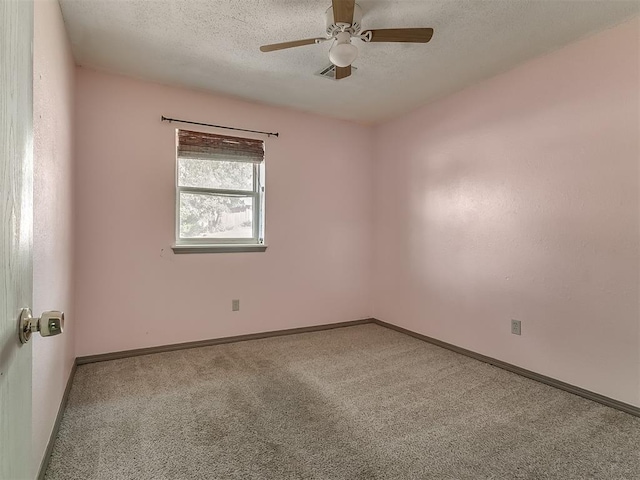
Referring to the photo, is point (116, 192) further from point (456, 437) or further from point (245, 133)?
point (456, 437)

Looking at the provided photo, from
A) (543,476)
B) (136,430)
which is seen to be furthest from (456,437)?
(136,430)

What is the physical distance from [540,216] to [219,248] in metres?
2.79

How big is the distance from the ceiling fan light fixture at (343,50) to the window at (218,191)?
5.66 ft

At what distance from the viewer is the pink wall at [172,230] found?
9.62 feet

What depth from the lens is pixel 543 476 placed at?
1.57 metres

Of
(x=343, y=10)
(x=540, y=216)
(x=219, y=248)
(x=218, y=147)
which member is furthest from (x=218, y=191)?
(x=540, y=216)

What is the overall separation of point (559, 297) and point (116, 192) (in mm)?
3627

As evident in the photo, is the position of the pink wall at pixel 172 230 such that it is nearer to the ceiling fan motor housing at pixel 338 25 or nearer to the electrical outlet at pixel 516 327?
the ceiling fan motor housing at pixel 338 25

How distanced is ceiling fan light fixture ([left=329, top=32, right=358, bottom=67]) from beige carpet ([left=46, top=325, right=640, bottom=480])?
213cm

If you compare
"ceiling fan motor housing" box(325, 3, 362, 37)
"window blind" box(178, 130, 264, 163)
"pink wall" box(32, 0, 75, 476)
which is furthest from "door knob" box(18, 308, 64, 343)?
"window blind" box(178, 130, 264, 163)

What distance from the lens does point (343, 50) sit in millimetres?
2018

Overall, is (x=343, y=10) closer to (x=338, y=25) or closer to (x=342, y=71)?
(x=338, y=25)

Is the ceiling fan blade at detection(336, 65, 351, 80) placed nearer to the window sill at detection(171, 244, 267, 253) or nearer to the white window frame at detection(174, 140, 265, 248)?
the white window frame at detection(174, 140, 265, 248)

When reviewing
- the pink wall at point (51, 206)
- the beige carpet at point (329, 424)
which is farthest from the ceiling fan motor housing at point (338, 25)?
the beige carpet at point (329, 424)
